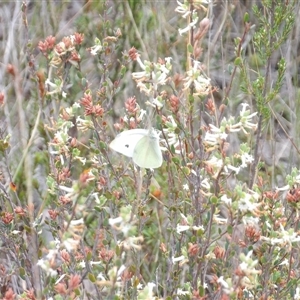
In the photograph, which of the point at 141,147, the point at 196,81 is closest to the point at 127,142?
the point at 141,147

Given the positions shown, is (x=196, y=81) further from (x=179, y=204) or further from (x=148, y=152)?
(x=179, y=204)

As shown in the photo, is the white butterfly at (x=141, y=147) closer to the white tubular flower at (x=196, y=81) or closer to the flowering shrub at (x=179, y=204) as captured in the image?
the flowering shrub at (x=179, y=204)

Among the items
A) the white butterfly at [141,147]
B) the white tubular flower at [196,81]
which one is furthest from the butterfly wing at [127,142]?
the white tubular flower at [196,81]

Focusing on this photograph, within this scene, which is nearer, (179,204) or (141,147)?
(141,147)

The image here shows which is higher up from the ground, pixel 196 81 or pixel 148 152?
pixel 196 81

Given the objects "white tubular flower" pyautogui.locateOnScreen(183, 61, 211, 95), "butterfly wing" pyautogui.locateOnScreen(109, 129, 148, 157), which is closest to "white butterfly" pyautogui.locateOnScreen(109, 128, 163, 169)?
"butterfly wing" pyautogui.locateOnScreen(109, 129, 148, 157)

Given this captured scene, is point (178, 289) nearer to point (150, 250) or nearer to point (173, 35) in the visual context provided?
point (150, 250)

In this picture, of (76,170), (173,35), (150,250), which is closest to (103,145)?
(150,250)

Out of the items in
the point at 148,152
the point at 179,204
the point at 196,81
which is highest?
the point at 196,81
